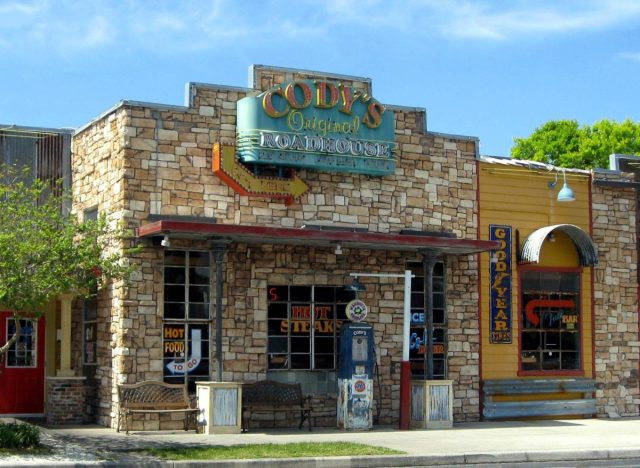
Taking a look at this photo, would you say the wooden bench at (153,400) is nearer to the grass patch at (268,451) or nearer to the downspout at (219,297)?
the downspout at (219,297)

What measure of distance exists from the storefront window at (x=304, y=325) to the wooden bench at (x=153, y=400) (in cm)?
195

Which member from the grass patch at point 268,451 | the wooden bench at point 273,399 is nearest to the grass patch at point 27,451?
the grass patch at point 268,451

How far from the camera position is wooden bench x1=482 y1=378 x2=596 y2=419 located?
22.5 m

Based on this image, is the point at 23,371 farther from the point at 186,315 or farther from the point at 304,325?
the point at 304,325

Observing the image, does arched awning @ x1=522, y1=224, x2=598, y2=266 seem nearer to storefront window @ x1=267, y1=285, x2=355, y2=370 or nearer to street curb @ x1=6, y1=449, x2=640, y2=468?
storefront window @ x1=267, y1=285, x2=355, y2=370

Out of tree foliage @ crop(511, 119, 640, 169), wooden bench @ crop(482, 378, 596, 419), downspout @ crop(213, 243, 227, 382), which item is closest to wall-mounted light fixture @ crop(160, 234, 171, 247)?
downspout @ crop(213, 243, 227, 382)

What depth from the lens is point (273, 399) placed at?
2019 centimetres

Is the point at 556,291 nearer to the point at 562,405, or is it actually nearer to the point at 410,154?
the point at 562,405

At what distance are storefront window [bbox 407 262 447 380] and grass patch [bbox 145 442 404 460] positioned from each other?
17.5ft

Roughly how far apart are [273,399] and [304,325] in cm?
166

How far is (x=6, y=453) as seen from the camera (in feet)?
49.1

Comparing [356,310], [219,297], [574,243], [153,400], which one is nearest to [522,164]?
[574,243]

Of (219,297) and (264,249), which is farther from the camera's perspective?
(264,249)

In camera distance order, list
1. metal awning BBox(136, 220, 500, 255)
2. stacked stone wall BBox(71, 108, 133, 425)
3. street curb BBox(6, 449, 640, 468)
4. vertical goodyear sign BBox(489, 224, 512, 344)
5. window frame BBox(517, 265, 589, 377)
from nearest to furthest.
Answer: street curb BBox(6, 449, 640, 468) → metal awning BBox(136, 220, 500, 255) → stacked stone wall BBox(71, 108, 133, 425) → vertical goodyear sign BBox(489, 224, 512, 344) → window frame BBox(517, 265, 589, 377)
